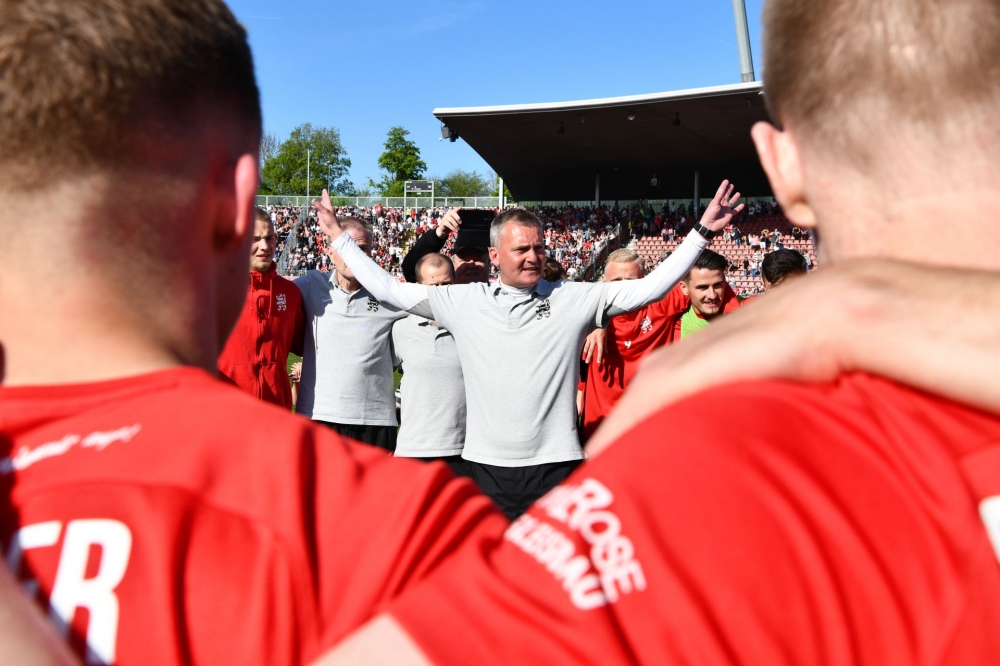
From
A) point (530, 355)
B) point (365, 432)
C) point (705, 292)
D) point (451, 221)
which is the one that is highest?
point (451, 221)

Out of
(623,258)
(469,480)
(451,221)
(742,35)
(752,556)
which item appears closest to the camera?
(752,556)

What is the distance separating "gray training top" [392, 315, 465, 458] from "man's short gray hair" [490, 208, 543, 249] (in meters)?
0.79

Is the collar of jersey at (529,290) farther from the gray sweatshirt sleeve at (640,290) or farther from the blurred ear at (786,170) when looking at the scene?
the blurred ear at (786,170)

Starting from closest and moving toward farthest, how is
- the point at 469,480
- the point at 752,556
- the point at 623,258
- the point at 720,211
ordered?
the point at 752,556
the point at 469,480
the point at 720,211
the point at 623,258

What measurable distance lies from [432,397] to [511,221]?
139cm

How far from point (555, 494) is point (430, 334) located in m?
4.89

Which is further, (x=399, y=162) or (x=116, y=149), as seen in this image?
(x=399, y=162)

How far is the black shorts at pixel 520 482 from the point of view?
4.94 meters

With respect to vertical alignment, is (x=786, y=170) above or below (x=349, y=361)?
above

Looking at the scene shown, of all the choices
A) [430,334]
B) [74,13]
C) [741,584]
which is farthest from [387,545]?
[430,334]

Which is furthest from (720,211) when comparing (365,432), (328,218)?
(365,432)

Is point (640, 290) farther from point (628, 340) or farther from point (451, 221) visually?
point (451, 221)

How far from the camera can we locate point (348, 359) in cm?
584

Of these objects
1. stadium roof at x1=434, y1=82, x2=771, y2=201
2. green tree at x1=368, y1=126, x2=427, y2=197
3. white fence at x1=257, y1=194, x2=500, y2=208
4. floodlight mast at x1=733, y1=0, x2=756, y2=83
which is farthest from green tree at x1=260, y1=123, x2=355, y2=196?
floodlight mast at x1=733, y1=0, x2=756, y2=83
